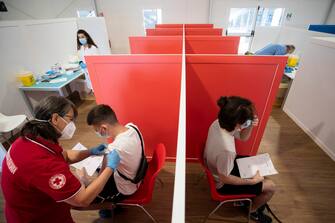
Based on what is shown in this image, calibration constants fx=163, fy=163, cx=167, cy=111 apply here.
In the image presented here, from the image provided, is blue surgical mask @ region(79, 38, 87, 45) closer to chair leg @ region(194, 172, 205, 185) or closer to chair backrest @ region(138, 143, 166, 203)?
chair backrest @ region(138, 143, 166, 203)

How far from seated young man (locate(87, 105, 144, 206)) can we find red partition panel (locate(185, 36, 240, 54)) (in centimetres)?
144

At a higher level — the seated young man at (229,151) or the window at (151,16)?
the window at (151,16)

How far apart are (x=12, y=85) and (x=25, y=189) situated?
2.38 metres

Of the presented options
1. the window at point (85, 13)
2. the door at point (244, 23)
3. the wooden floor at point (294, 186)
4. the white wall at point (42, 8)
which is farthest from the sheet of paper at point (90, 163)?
the door at point (244, 23)

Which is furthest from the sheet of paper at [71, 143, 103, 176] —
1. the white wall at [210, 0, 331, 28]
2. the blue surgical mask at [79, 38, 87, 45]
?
the white wall at [210, 0, 331, 28]

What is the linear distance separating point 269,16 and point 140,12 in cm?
355

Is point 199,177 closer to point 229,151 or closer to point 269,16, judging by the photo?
point 229,151

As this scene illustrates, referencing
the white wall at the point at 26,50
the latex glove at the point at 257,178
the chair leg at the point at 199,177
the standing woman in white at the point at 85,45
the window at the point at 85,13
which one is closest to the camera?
the latex glove at the point at 257,178

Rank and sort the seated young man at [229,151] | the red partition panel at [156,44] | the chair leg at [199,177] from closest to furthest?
the seated young man at [229,151]
the chair leg at [199,177]
the red partition panel at [156,44]

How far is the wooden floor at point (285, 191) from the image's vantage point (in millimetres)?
1470

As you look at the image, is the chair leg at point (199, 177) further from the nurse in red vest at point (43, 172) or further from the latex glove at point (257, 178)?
the nurse in red vest at point (43, 172)

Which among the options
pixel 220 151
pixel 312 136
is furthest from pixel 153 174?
pixel 312 136

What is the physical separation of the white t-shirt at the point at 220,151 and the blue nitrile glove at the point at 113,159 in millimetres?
612

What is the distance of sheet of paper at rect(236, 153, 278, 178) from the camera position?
1214 millimetres
